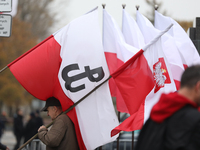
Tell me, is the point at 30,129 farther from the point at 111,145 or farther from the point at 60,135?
the point at 60,135

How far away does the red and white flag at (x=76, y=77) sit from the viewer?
4918 mm

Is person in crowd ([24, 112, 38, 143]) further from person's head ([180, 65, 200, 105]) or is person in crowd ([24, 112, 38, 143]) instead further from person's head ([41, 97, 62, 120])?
person's head ([180, 65, 200, 105])

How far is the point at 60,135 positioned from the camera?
185 inches

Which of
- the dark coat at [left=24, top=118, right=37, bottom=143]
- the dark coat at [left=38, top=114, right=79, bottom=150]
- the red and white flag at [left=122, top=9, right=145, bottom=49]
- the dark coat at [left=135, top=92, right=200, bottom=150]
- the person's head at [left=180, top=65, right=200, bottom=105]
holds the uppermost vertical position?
the red and white flag at [left=122, top=9, right=145, bottom=49]

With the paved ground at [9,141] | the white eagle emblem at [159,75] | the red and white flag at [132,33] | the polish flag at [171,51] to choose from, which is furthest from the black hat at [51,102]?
the paved ground at [9,141]

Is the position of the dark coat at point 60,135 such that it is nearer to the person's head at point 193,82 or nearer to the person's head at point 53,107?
the person's head at point 53,107

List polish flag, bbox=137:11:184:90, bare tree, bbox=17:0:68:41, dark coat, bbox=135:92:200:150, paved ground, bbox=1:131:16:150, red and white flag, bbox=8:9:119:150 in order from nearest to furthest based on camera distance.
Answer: dark coat, bbox=135:92:200:150 < red and white flag, bbox=8:9:119:150 < polish flag, bbox=137:11:184:90 < paved ground, bbox=1:131:16:150 < bare tree, bbox=17:0:68:41

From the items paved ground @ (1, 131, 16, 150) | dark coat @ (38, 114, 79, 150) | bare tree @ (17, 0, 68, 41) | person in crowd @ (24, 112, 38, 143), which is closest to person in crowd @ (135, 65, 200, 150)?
dark coat @ (38, 114, 79, 150)

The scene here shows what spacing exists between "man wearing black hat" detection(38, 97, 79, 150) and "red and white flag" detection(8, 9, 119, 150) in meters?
0.10

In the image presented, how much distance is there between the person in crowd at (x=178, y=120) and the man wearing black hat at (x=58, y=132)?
2379mm

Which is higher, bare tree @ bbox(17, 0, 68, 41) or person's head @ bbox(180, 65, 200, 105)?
bare tree @ bbox(17, 0, 68, 41)

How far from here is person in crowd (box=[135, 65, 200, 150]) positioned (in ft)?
7.03

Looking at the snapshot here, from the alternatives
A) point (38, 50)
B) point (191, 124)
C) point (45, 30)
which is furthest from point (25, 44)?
point (191, 124)

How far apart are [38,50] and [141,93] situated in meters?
1.58
